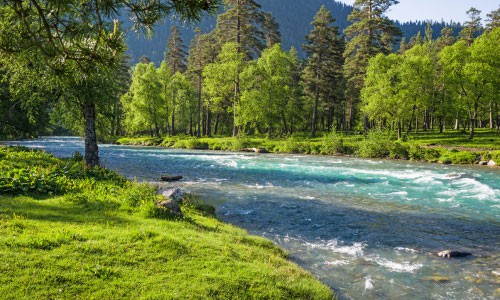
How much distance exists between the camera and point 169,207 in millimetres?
12117

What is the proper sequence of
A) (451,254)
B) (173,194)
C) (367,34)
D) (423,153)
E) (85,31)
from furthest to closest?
(367,34)
(423,153)
(173,194)
(451,254)
(85,31)

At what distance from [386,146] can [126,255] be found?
39.2m

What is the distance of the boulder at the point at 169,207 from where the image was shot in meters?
11.8

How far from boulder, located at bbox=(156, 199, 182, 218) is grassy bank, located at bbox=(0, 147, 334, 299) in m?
0.29

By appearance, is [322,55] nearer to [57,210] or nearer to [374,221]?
[374,221]

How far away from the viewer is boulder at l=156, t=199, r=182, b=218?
1184 cm

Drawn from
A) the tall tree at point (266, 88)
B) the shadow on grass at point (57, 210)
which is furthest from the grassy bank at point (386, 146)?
the shadow on grass at point (57, 210)

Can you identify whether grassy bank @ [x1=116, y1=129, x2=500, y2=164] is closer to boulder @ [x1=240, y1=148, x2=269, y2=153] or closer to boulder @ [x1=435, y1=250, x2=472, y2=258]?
boulder @ [x1=240, y1=148, x2=269, y2=153]

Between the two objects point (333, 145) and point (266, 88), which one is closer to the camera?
point (333, 145)

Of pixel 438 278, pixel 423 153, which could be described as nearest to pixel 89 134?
pixel 438 278

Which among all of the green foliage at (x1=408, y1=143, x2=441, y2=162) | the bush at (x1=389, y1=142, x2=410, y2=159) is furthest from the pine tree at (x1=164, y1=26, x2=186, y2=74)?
the green foliage at (x1=408, y1=143, x2=441, y2=162)

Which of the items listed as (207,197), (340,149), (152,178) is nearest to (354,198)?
(207,197)

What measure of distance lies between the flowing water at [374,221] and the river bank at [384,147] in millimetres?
6467

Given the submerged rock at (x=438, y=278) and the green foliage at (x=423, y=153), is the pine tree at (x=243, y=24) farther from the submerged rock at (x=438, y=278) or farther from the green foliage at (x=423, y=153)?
the submerged rock at (x=438, y=278)
